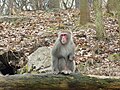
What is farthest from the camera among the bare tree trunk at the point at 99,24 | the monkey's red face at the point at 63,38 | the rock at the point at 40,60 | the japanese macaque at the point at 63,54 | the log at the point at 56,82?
the bare tree trunk at the point at 99,24

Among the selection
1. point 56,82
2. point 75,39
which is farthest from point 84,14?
point 56,82

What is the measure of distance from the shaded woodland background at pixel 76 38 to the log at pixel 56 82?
8.17 ft

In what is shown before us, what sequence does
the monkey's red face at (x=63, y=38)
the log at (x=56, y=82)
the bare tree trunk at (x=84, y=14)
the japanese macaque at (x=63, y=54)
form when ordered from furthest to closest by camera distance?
1. the bare tree trunk at (x=84, y=14)
2. the japanese macaque at (x=63, y=54)
3. the monkey's red face at (x=63, y=38)
4. the log at (x=56, y=82)

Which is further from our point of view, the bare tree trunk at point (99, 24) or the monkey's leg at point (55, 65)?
the bare tree trunk at point (99, 24)

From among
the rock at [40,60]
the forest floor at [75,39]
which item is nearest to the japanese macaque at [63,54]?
the forest floor at [75,39]

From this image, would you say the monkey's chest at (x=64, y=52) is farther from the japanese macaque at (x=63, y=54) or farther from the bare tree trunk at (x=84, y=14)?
the bare tree trunk at (x=84, y=14)

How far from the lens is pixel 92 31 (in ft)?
46.1

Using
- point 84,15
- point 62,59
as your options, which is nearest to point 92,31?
point 84,15

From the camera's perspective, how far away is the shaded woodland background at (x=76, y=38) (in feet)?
34.6

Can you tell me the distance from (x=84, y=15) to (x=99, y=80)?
896cm

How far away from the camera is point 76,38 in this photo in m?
13.0

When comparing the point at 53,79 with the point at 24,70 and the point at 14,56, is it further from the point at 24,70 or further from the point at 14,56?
the point at 14,56

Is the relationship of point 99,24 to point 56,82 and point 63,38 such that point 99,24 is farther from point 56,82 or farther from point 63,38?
point 56,82

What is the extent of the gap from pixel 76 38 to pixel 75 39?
153mm
